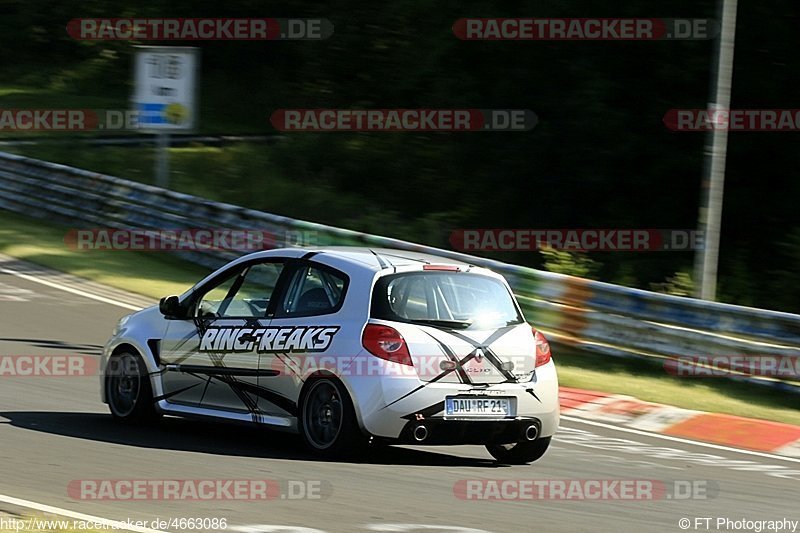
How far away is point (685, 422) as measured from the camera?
12.1m

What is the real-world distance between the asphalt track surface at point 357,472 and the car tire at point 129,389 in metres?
0.13

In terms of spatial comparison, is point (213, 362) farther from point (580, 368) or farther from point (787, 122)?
point (787, 122)

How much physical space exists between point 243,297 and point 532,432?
243 centimetres

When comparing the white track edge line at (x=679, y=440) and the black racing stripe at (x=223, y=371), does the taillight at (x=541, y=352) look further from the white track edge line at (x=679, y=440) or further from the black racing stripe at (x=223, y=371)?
the white track edge line at (x=679, y=440)

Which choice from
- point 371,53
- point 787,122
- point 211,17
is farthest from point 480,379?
point 211,17

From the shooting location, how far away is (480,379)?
8977 mm

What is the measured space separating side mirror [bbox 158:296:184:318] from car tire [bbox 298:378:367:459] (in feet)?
4.88

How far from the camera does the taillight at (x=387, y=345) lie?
8781mm

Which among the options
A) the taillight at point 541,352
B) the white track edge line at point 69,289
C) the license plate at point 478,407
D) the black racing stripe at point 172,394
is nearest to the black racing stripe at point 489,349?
the license plate at point 478,407

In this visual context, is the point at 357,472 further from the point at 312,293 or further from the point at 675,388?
the point at 675,388

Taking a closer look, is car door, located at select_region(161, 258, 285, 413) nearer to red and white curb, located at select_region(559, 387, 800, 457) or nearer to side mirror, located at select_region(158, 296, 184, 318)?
side mirror, located at select_region(158, 296, 184, 318)

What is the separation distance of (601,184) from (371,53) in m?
9.23

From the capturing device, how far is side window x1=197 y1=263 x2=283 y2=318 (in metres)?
9.70

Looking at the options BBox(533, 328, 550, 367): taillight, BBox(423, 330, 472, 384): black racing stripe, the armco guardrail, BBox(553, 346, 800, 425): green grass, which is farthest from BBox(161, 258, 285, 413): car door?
the armco guardrail
